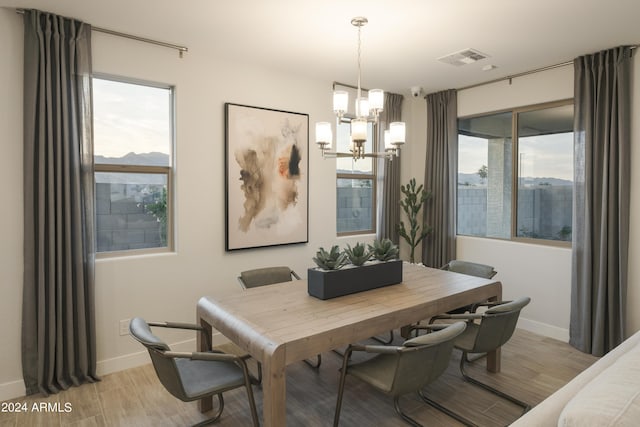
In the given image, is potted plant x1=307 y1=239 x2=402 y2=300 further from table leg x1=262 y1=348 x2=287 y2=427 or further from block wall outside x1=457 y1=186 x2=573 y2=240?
block wall outside x1=457 y1=186 x2=573 y2=240

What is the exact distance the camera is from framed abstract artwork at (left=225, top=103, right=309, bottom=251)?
3.74m

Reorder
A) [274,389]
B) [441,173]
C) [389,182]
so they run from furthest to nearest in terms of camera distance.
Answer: [389,182] < [441,173] < [274,389]

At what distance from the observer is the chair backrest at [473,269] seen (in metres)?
3.48

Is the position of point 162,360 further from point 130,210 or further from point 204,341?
point 130,210

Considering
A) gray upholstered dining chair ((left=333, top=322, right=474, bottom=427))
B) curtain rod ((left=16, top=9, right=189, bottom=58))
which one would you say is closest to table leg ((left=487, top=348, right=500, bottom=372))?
gray upholstered dining chair ((left=333, top=322, right=474, bottom=427))

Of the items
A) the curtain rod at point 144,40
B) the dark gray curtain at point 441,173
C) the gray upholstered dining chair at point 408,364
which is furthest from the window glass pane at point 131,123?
the dark gray curtain at point 441,173

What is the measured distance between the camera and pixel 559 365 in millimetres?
3322

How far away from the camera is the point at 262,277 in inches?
130

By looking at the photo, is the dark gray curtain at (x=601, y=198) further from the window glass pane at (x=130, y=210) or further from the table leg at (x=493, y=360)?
the window glass pane at (x=130, y=210)

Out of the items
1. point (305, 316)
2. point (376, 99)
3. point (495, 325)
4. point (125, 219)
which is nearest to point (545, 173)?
point (495, 325)

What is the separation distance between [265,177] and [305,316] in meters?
1.97

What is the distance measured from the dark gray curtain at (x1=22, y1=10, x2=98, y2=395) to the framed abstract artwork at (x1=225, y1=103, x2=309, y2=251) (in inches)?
46.8

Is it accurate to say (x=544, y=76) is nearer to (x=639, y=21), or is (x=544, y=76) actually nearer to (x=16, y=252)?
(x=639, y=21)

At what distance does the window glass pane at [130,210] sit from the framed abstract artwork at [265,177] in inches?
23.4
